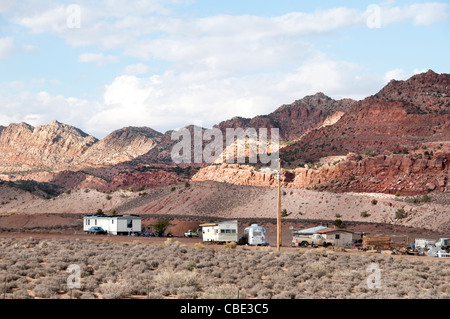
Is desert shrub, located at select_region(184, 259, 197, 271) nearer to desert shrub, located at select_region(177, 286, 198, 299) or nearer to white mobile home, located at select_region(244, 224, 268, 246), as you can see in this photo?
desert shrub, located at select_region(177, 286, 198, 299)

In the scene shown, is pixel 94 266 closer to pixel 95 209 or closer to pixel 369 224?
pixel 369 224

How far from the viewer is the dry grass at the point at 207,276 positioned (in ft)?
67.4

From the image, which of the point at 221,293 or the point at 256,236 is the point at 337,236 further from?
the point at 221,293

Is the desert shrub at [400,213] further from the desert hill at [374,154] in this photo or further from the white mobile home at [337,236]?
the white mobile home at [337,236]

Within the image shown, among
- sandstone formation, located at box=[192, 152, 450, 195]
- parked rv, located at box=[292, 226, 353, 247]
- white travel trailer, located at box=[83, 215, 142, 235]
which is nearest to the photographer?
parked rv, located at box=[292, 226, 353, 247]

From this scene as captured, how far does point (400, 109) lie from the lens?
13762cm

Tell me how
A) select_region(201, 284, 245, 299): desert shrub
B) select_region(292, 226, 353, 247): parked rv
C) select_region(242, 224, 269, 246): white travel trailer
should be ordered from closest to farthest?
select_region(201, 284, 245, 299): desert shrub < select_region(242, 224, 269, 246): white travel trailer < select_region(292, 226, 353, 247): parked rv

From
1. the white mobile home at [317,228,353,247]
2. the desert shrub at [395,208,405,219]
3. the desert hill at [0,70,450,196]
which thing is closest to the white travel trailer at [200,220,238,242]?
the white mobile home at [317,228,353,247]

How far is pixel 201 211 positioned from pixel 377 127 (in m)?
59.8

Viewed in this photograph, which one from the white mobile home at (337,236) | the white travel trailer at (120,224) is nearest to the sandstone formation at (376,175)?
the white mobile home at (337,236)

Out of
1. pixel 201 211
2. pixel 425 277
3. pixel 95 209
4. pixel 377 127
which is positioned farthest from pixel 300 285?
pixel 377 127

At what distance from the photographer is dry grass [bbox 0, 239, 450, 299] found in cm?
2055

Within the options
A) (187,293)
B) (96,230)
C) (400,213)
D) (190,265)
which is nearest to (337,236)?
(190,265)

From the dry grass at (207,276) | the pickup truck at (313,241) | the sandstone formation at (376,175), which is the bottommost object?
the pickup truck at (313,241)
